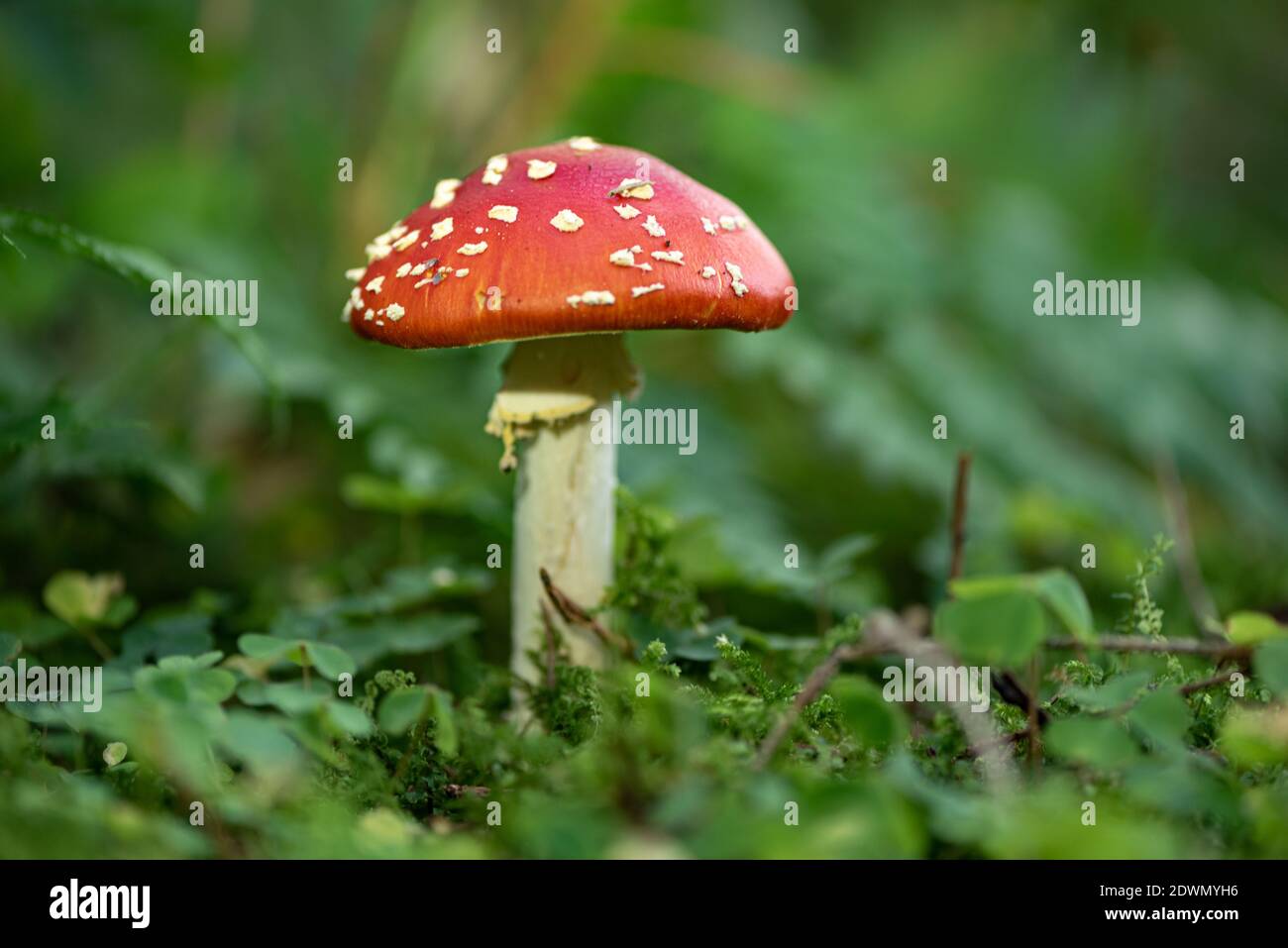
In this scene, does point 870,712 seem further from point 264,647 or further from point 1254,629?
point 264,647

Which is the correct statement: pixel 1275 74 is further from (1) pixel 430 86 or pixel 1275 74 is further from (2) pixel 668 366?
(1) pixel 430 86

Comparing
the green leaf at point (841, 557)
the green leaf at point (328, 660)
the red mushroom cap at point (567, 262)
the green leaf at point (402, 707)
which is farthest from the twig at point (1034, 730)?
the green leaf at point (328, 660)

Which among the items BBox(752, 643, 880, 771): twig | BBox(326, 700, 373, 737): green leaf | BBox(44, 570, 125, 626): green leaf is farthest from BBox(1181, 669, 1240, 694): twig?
BBox(44, 570, 125, 626): green leaf

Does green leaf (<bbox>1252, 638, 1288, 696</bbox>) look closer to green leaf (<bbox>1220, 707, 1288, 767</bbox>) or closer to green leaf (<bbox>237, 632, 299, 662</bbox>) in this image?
green leaf (<bbox>1220, 707, 1288, 767</bbox>)

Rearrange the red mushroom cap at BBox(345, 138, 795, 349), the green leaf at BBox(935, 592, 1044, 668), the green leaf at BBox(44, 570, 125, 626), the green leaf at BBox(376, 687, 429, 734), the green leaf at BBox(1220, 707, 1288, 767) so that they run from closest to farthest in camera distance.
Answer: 1. the green leaf at BBox(1220, 707, 1288, 767)
2. the green leaf at BBox(935, 592, 1044, 668)
3. the green leaf at BBox(376, 687, 429, 734)
4. the red mushroom cap at BBox(345, 138, 795, 349)
5. the green leaf at BBox(44, 570, 125, 626)

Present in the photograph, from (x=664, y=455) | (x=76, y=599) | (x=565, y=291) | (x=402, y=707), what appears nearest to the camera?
(x=402, y=707)

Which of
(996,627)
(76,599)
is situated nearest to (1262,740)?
(996,627)
